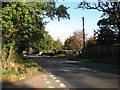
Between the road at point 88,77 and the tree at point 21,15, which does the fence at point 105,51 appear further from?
the tree at point 21,15

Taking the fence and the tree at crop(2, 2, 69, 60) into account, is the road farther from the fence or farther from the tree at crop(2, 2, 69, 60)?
the fence

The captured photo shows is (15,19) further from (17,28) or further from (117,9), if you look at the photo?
(117,9)

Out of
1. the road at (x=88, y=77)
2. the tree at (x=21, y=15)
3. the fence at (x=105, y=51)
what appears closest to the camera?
the road at (x=88, y=77)

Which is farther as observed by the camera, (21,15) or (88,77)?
(21,15)

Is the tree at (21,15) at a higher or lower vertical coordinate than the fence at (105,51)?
higher

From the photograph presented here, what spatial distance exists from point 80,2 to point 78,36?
146 feet

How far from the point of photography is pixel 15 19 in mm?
12492

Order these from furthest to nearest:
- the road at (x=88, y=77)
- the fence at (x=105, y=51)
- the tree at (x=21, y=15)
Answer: the fence at (x=105, y=51), the tree at (x=21, y=15), the road at (x=88, y=77)

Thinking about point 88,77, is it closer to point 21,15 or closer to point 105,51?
point 21,15

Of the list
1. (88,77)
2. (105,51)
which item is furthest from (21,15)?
(105,51)

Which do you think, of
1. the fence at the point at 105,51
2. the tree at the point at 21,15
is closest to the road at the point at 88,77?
the tree at the point at 21,15

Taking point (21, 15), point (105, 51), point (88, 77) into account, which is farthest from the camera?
point (105, 51)

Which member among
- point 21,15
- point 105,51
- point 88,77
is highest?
point 21,15

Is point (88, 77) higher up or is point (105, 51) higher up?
point (105, 51)
